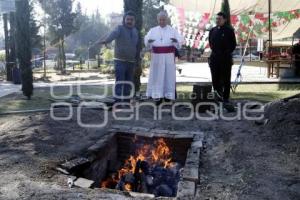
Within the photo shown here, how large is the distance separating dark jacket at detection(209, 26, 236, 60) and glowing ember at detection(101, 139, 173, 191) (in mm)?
2938

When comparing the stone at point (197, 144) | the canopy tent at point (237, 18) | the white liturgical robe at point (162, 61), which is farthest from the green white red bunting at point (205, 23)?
the stone at point (197, 144)

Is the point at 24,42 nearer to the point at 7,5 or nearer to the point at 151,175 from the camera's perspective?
the point at 7,5

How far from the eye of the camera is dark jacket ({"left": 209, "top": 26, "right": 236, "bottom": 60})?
316 inches

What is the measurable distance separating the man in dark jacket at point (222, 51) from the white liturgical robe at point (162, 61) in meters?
0.80

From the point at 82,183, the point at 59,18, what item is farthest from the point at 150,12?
the point at 82,183

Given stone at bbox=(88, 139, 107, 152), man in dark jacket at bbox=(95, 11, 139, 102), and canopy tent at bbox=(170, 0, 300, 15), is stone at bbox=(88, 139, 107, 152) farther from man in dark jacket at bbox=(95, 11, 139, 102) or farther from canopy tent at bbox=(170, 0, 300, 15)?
canopy tent at bbox=(170, 0, 300, 15)

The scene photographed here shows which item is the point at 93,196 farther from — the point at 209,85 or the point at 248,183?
the point at 209,85

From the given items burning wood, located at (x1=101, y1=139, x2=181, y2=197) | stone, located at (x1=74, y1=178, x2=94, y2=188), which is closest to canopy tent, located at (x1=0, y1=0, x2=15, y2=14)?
burning wood, located at (x1=101, y1=139, x2=181, y2=197)

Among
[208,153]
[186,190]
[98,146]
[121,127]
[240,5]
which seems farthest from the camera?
[240,5]

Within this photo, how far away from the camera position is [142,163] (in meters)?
5.28

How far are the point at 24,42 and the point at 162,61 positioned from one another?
5.04 metres

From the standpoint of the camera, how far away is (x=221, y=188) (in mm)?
4027

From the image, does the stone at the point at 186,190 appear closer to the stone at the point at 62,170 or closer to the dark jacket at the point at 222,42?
the stone at the point at 62,170

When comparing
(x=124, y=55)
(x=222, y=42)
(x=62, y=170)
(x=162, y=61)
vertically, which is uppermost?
(x=222, y=42)
